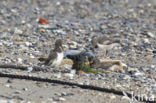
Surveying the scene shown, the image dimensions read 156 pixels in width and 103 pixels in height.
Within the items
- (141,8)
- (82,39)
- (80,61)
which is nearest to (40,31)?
(82,39)

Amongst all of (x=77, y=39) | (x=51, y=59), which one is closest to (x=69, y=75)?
(x=51, y=59)

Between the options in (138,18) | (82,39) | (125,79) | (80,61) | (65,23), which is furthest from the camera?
(138,18)

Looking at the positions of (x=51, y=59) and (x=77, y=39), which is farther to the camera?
(x=77, y=39)

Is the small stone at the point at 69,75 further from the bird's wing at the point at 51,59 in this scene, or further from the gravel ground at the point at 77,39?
the bird's wing at the point at 51,59

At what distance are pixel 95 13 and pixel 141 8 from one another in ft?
10.5

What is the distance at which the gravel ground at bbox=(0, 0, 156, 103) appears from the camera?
8367 millimetres

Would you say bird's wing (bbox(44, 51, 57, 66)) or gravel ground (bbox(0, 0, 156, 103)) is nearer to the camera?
gravel ground (bbox(0, 0, 156, 103))

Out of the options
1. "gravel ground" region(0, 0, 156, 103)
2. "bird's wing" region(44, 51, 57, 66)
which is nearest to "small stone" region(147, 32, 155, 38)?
"gravel ground" region(0, 0, 156, 103)

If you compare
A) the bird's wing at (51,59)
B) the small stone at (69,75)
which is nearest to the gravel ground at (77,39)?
the small stone at (69,75)

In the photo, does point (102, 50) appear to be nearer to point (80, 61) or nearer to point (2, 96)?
point (80, 61)

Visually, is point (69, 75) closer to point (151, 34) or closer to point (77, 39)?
point (77, 39)

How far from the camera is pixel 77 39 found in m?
15.0

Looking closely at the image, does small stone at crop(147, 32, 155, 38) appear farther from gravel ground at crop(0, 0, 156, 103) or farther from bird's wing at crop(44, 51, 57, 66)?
bird's wing at crop(44, 51, 57, 66)

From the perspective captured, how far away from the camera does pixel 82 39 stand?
49.5 ft
